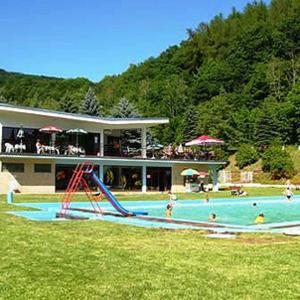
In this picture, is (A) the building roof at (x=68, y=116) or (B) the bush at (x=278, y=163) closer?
(A) the building roof at (x=68, y=116)

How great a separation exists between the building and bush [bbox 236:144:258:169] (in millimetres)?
19614

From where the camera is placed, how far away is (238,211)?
20.8 m

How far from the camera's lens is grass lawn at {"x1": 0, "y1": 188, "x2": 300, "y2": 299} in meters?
5.53

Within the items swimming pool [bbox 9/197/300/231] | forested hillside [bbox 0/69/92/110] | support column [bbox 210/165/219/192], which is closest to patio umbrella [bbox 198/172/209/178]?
support column [bbox 210/165/219/192]

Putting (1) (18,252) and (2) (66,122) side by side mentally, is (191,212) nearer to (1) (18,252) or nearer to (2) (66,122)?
(1) (18,252)

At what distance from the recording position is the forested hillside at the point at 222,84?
61938mm

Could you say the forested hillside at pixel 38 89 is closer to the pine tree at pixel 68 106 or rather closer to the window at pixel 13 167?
the pine tree at pixel 68 106

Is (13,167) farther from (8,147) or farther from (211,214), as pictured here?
(211,214)

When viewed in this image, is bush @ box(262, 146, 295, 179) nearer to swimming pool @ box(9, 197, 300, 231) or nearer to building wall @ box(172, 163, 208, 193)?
building wall @ box(172, 163, 208, 193)

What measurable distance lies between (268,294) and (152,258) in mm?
2415

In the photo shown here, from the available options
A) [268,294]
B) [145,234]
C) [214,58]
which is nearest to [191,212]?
[145,234]

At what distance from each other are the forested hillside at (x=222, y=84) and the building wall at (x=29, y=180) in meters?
A: 32.7

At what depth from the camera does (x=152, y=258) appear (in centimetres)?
757

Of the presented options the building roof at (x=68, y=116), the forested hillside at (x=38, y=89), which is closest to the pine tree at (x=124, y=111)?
the forested hillside at (x=38, y=89)
